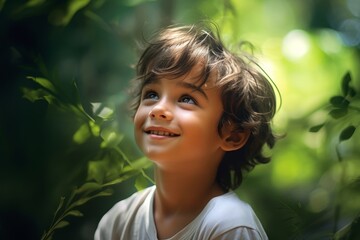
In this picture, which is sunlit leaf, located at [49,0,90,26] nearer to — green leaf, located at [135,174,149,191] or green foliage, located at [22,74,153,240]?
green foliage, located at [22,74,153,240]

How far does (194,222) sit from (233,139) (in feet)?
0.43

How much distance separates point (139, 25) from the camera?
0.93 meters

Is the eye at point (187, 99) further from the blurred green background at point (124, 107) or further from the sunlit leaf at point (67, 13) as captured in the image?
the sunlit leaf at point (67, 13)

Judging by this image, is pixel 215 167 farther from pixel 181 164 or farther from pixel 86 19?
pixel 86 19

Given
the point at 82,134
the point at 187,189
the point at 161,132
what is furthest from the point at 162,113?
the point at 82,134

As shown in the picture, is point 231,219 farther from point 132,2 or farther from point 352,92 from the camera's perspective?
point 132,2

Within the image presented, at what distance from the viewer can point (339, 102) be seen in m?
0.83

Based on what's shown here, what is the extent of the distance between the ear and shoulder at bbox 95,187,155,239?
16 cm

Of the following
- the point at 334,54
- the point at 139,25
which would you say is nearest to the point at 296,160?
the point at 334,54

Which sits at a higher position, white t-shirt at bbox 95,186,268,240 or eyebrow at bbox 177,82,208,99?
eyebrow at bbox 177,82,208,99

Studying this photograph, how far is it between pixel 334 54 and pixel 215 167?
245 millimetres

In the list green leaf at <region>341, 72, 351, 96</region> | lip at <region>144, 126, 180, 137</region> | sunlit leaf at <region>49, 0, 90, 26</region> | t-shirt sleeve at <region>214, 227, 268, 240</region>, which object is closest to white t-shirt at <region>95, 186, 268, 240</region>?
t-shirt sleeve at <region>214, 227, 268, 240</region>

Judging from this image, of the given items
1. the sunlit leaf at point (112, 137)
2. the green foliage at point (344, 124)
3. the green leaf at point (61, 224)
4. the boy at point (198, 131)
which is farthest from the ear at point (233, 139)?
the green leaf at point (61, 224)

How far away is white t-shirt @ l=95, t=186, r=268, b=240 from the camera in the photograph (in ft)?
2.51
